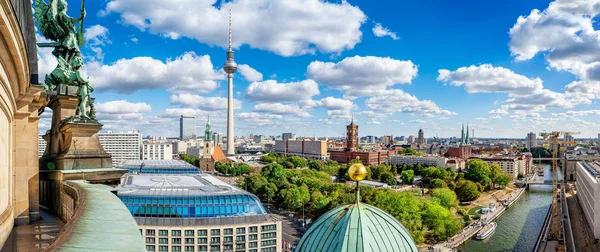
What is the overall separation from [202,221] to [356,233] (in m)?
33.9

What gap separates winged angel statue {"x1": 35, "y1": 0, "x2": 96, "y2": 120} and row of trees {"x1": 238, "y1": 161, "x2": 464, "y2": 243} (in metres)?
42.9

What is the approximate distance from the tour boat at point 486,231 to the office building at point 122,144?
15199 cm

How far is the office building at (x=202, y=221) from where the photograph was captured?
38469mm

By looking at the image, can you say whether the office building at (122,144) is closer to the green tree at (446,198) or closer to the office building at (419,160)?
the office building at (419,160)

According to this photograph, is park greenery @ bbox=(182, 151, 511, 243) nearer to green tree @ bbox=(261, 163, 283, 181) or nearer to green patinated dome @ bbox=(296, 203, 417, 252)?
green tree @ bbox=(261, 163, 283, 181)

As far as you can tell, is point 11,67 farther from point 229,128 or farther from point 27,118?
point 229,128

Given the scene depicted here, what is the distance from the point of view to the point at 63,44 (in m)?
12.4

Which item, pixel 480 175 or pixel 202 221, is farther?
pixel 480 175

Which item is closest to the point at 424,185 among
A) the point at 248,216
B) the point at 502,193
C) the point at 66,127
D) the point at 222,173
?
the point at 502,193

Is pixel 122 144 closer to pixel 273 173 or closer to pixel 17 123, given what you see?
pixel 273 173

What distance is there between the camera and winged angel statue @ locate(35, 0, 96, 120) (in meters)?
12.0

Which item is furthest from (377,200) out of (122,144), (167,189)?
(122,144)

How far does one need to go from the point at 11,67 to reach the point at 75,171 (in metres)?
4.84

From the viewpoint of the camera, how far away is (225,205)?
1609 inches
